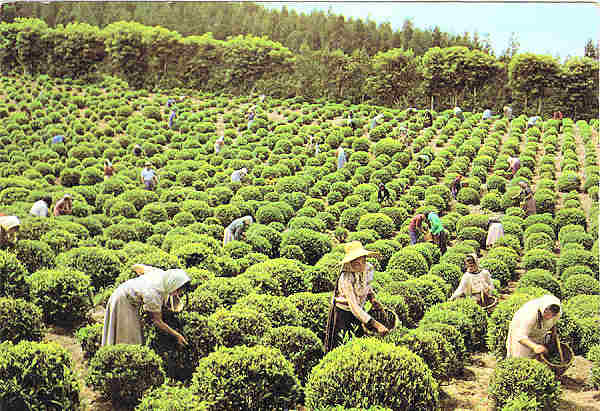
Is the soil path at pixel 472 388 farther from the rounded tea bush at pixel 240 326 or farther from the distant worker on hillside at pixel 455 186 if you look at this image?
the distant worker on hillside at pixel 455 186

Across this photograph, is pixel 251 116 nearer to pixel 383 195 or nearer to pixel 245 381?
pixel 383 195

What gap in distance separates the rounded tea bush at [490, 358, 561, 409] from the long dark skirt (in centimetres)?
156

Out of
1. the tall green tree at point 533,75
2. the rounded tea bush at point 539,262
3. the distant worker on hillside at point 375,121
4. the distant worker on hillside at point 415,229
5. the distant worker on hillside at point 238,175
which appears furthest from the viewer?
the distant worker on hillside at point 375,121

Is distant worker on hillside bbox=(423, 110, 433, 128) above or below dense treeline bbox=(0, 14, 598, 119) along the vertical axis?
below

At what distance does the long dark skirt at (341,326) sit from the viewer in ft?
18.7

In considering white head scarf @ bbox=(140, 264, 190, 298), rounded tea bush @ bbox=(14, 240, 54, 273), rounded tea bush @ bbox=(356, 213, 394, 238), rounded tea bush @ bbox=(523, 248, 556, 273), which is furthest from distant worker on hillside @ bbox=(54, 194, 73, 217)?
rounded tea bush @ bbox=(523, 248, 556, 273)

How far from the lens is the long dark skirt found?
18.7 ft

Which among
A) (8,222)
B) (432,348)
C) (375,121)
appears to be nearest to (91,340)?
(8,222)

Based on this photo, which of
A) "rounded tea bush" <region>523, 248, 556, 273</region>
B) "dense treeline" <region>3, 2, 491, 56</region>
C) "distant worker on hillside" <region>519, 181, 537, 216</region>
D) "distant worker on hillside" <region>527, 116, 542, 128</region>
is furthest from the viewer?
"distant worker on hillside" <region>527, 116, 542, 128</region>

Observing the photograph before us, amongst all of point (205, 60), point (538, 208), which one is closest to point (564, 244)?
point (538, 208)

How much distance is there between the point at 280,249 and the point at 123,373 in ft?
23.2

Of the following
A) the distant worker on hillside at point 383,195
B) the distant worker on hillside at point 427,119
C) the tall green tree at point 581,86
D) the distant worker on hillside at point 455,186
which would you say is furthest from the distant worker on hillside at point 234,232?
the distant worker on hillside at point 427,119

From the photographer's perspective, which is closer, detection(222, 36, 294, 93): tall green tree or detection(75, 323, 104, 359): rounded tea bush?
detection(75, 323, 104, 359): rounded tea bush

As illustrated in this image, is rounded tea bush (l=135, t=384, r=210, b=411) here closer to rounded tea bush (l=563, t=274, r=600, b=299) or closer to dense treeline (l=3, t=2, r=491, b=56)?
dense treeline (l=3, t=2, r=491, b=56)
